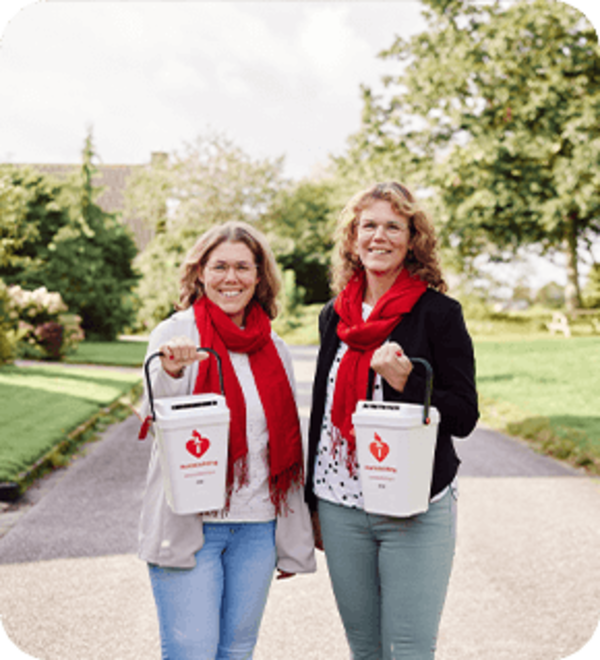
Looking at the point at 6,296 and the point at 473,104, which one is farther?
the point at 473,104

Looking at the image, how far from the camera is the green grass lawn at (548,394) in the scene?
8.45 meters

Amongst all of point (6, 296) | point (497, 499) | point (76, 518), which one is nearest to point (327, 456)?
point (76, 518)

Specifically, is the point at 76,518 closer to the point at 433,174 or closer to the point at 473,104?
the point at 433,174

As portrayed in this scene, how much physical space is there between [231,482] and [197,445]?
0.86ft

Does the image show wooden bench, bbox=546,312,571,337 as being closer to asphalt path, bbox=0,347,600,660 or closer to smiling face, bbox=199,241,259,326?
asphalt path, bbox=0,347,600,660

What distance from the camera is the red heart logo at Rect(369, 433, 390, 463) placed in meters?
2.09

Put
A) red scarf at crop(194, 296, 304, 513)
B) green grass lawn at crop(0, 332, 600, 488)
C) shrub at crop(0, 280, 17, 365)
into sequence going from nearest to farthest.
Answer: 1. red scarf at crop(194, 296, 304, 513)
2. green grass lawn at crop(0, 332, 600, 488)
3. shrub at crop(0, 280, 17, 365)

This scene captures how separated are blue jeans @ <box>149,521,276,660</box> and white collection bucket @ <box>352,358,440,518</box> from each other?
19.2 inches

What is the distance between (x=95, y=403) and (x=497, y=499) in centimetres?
695

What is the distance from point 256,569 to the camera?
7.77 ft

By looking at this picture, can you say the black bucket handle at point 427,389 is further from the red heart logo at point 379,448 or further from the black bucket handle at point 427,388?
the red heart logo at point 379,448

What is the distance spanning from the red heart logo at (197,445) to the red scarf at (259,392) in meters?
0.17

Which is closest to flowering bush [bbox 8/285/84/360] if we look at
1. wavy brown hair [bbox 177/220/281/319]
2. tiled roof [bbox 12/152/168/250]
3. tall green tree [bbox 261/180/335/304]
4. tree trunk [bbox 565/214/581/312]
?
wavy brown hair [bbox 177/220/281/319]

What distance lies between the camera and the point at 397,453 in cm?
208
